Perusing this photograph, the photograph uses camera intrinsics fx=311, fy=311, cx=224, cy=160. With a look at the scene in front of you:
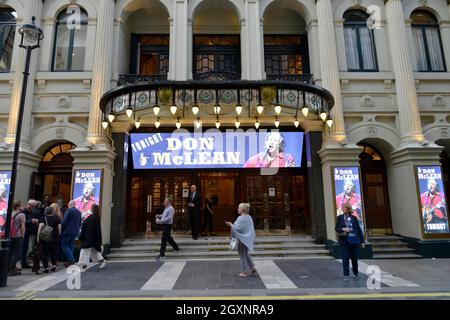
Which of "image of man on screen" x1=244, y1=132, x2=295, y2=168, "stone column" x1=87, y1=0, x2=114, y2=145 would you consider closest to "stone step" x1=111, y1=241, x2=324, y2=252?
"image of man on screen" x1=244, y1=132, x2=295, y2=168

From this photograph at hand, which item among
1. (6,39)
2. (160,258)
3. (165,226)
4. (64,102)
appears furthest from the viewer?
(6,39)

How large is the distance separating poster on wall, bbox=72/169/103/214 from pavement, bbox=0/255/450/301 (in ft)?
7.60

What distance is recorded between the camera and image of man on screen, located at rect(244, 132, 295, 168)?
494 inches

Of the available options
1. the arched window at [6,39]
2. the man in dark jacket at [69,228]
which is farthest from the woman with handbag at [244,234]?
the arched window at [6,39]

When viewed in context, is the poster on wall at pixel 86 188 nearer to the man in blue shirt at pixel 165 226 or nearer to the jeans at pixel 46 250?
the jeans at pixel 46 250

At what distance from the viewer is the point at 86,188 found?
1141 cm

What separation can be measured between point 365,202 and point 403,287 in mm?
6791

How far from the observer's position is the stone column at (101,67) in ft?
39.5

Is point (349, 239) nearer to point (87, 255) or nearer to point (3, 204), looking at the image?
point (87, 255)

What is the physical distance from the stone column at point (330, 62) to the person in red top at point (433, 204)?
142 inches

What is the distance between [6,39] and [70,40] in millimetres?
2758

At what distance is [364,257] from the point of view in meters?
11.1

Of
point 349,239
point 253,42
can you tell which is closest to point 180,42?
point 253,42

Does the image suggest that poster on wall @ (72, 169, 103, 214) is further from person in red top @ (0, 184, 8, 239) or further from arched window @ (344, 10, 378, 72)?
arched window @ (344, 10, 378, 72)
